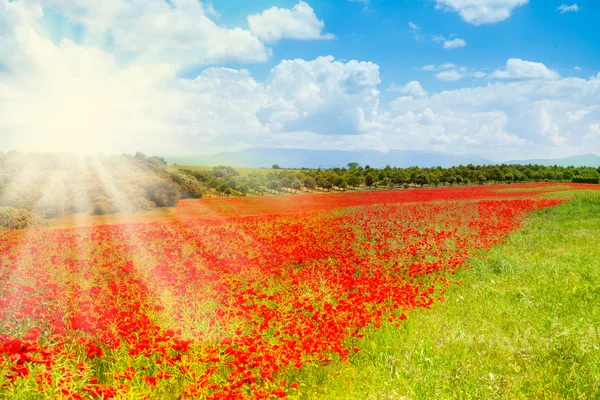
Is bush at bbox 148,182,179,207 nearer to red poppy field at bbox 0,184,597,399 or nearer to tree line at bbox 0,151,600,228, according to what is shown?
tree line at bbox 0,151,600,228

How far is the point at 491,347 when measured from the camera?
6406mm

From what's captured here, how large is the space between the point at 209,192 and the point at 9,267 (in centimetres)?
4640

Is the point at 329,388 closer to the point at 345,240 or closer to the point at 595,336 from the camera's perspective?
the point at 595,336

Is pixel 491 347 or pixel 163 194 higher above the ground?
pixel 163 194

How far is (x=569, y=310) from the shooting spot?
8031mm

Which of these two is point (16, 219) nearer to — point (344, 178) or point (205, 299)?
point (205, 299)

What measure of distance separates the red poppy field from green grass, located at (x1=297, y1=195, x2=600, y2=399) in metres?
0.39

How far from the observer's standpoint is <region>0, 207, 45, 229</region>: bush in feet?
70.9

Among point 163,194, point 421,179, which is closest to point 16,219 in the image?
point 163,194

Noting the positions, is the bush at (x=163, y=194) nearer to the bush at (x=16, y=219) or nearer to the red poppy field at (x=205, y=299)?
the bush at (x=16, y=219)

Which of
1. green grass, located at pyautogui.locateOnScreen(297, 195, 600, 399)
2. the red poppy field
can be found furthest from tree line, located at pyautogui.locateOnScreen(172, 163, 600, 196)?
green grass, located at pyautogui.locateOnScreen(297, 195, 600, 399)

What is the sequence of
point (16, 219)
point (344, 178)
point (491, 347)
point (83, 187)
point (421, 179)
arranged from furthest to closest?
1. point (421, 179)
2. point (344, 178)
3. point (83, 187)
4. point (16, 219)
5. point (491, 347)

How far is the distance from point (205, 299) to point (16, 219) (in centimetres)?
1985

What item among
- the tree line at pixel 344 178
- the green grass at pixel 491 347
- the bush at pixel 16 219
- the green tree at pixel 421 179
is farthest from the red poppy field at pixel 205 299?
the green tree at pixel 421 179
